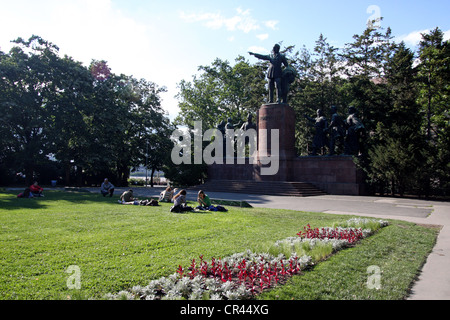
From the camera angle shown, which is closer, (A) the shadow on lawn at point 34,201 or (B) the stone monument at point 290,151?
(A) the shadow on lawn at point 34,201

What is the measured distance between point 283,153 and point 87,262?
2180 centimetres

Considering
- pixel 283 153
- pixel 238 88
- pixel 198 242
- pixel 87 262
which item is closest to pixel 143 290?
pixel 87 262

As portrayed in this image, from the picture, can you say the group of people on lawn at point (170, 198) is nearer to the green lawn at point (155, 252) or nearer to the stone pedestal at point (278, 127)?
the green lawn at point (155, 252)

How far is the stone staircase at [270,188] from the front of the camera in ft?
75.1

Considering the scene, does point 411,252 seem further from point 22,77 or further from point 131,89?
point 131,89

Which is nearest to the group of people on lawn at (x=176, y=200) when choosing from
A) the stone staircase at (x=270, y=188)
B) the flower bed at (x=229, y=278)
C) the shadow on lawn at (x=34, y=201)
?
the shadow on lawn at (x=34, y=201)

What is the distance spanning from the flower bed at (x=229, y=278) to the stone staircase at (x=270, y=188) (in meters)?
16.5

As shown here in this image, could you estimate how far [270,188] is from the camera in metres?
24.2

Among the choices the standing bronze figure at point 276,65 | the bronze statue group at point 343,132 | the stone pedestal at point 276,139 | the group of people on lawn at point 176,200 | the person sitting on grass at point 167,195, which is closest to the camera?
the group of people on lawn at point 176,200

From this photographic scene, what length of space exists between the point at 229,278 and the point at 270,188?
1999cm

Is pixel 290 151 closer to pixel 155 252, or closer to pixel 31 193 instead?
pixel 31 193

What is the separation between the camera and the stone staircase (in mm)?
22891

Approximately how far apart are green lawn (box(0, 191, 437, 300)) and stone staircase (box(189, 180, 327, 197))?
1224 centimetres

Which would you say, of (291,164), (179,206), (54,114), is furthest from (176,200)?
(54,114)
